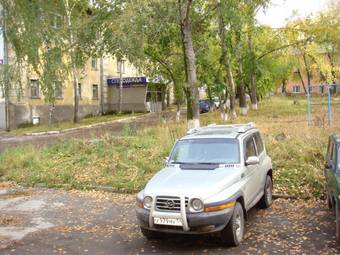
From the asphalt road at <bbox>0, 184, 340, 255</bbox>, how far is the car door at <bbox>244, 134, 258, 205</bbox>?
564 millimetres

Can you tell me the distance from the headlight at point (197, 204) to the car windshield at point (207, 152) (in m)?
1.21

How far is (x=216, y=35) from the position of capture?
73.9 ft

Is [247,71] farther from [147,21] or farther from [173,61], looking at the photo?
[147,21]

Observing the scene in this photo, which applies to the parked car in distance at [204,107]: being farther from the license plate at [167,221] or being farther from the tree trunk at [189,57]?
the license plate at [167,221]

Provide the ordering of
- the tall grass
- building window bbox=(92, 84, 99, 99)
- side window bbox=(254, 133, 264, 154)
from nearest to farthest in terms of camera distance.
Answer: side window bbox=(254, 133, 264, 154), the tall grass, building window bbox=(92, 84, 99, 99)

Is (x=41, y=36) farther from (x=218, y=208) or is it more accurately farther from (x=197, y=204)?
(x=218, y=208)

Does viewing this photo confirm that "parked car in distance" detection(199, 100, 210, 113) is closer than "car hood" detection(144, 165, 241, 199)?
No

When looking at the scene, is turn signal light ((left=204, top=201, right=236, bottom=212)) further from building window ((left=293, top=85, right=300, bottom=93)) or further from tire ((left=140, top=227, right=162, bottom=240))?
building window ((left=293, top=85, right=300, bottom=93))

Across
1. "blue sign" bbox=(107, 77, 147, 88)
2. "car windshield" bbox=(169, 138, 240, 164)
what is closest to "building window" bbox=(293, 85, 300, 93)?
"blue sign" bbox=(107, 77, 147, 88)

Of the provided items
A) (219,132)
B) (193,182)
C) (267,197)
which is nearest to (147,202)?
(193,182)

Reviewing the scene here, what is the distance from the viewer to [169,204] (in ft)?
19.7

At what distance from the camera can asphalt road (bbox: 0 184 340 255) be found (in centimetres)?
624

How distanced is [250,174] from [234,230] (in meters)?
1.39

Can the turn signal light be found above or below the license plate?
above
